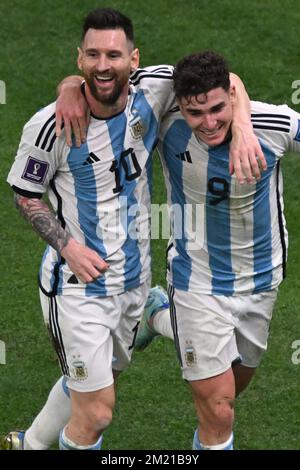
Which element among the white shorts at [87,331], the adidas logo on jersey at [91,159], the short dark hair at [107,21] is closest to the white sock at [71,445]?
the white shorts at [87,331]

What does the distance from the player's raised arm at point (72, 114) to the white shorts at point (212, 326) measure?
Answer: 3.56 ft

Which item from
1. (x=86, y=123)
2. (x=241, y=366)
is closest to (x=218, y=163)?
(x=86, y=123)

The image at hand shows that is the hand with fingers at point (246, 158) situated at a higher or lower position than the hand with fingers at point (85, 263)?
higher

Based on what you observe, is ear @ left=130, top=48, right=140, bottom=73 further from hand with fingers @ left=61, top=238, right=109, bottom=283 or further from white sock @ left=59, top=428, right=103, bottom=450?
white sock @ left=59, top=428, right=103, bottom=450

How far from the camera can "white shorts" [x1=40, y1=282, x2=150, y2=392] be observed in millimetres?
7172

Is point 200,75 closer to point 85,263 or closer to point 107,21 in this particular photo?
point 107,21

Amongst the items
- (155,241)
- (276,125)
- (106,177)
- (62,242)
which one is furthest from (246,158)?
(155,241)

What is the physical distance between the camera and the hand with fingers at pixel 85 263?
6871 mm

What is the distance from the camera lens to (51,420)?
775 centimetres

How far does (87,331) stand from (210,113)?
136 cm

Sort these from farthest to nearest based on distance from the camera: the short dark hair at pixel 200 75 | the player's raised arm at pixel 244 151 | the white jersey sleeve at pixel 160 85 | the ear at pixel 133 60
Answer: the white jersey sleeve at pixel 160 85 → the ear at pixel 133 60 → the short dark hair at pixel 200 75 → the player's raised arm at pixel 244 151

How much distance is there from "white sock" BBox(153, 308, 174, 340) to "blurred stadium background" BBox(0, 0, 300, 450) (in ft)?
2.02

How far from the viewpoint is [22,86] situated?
12.7 meters

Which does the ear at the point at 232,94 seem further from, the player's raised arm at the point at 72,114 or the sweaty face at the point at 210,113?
the player's raised arm at the point at 72,114
